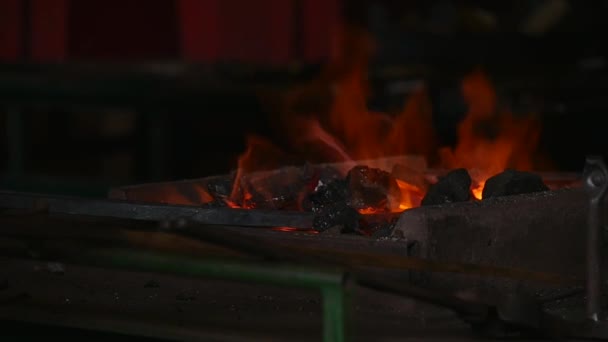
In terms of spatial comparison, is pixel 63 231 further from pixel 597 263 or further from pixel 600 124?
pixel 600 124

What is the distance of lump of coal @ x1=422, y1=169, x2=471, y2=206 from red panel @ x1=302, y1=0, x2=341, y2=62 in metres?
4.32

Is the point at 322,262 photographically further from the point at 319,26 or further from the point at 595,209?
the point at 319,26

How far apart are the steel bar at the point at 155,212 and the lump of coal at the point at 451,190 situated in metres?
0.46

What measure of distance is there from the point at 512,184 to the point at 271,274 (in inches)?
50.7

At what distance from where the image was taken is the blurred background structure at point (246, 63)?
7.08 m

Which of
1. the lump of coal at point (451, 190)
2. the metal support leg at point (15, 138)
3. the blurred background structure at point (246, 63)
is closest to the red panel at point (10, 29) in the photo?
the blurred background structure at point (246, 63)

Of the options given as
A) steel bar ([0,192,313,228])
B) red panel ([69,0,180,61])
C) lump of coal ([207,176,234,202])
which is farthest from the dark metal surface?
red panel ([69,0,180,61])

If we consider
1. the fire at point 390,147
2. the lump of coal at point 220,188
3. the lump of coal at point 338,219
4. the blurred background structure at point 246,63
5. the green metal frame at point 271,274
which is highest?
the blurred background structure at point 246,63

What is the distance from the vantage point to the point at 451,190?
11.2 ft

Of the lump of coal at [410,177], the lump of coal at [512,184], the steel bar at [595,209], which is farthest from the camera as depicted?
the lump of coal at [410,177]

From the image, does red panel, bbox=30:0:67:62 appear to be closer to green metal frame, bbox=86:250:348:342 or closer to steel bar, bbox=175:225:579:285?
steel bar, bbox=175:225:579:285

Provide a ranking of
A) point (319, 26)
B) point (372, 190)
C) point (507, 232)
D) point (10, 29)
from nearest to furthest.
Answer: point (507, 232) → point (372, 190) → point (10, 29) → point (319, 26)

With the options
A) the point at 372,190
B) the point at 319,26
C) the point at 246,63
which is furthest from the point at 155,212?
the point at 246,63

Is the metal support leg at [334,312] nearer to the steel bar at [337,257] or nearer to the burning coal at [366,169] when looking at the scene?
the steel bar at [337,257]
